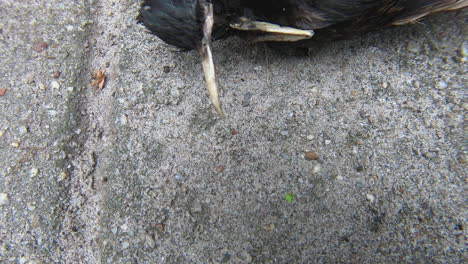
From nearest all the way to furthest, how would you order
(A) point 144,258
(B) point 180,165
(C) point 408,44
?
(A) point 144,258 → (B) point 180,165 → (C) point 408,44

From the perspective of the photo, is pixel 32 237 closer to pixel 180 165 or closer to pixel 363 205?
pixel 180 165

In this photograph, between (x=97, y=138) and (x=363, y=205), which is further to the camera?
(x=97, y=138)

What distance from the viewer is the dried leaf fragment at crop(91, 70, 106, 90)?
1229 mm

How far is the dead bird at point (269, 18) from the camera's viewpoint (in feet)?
2.99

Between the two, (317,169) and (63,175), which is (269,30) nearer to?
(317,169)

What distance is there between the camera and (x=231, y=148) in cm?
111

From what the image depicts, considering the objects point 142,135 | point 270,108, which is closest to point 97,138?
point 142,135

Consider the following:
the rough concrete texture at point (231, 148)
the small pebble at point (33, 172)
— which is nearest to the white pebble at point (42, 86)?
the rough concrete texture at point (231, 148)

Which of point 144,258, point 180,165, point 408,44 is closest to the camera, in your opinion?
point 144,258

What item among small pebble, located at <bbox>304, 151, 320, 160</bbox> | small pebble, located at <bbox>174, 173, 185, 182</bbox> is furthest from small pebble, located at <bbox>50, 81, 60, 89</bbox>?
small pebble, located at <bbox>304, 151, 320, 160</bbox>

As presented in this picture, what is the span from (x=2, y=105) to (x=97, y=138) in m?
0.39

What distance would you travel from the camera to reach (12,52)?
1.26 meters

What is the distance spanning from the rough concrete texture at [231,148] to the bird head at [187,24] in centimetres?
26

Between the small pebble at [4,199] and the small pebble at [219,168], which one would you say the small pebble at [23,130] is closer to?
the small pebble at [4,199]
